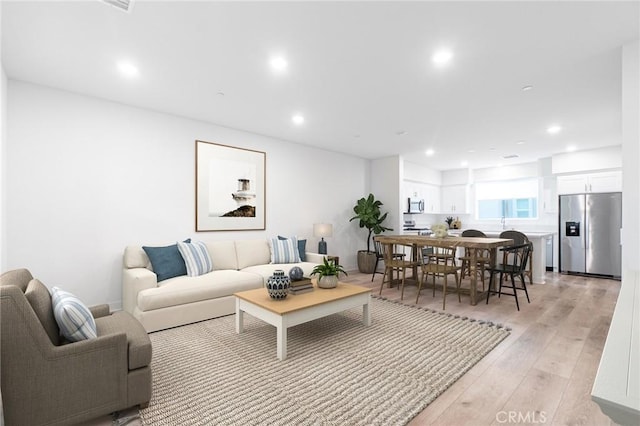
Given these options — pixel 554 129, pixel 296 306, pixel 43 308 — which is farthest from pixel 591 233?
pixel 43 308

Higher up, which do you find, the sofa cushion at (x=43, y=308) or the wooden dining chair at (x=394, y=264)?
the sofa cushion at (x=43, y=308)

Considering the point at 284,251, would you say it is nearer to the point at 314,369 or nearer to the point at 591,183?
the point at 314,369

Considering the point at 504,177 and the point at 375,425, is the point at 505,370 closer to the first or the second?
the point at 375,425

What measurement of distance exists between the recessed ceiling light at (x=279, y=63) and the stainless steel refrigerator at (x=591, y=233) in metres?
6.59

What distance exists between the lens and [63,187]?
350 centimetres

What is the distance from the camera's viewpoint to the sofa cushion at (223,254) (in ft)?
14.4

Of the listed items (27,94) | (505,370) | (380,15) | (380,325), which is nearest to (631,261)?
(505,370)

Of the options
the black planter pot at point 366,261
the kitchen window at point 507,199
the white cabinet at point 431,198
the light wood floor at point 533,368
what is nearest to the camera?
the light wood floor at point 533,368

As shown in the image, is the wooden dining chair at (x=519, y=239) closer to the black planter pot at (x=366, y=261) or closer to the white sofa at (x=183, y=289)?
the black planter pot at (x=366, y=261)

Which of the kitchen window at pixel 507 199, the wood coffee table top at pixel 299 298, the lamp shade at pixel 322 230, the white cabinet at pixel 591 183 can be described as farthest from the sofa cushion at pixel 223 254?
the kitchen window at pixel 507 199

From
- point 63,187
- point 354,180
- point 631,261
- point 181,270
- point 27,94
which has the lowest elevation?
point 181,270

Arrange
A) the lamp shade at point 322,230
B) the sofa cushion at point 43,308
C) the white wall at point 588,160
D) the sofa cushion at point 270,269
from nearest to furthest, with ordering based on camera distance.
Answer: the sofa cushion at point 43,308 < the sofa cushion at point 270,269 < the lamp shade at point 322,230 < the white wall at point 588,160

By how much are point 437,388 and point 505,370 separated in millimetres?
691

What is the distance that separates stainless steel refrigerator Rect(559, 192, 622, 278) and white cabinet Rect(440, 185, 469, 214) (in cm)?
230
